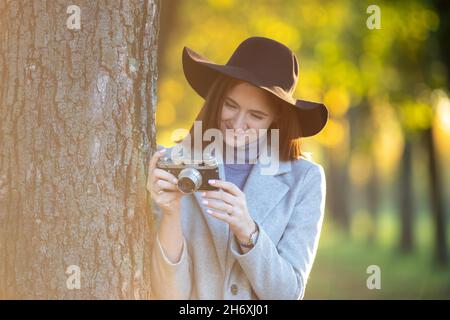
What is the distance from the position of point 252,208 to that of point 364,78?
28.1 ft

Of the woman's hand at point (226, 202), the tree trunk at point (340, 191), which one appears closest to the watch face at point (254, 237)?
the woman's hand at point (226, 202)

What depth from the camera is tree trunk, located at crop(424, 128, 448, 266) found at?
11.5 metres

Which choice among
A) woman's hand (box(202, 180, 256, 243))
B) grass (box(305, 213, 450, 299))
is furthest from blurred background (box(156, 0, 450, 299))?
woman's hand (box(202, 180, 256, 243))

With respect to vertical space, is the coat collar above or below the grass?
above

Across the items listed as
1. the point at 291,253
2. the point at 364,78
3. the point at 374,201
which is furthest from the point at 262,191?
the point at 374,201

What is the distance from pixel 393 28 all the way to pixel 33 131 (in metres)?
8.87

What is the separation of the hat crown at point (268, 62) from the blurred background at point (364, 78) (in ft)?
21.3

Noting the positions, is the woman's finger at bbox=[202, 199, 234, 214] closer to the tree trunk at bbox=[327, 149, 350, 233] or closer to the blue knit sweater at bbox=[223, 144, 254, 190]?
the blue knit sweater at bbox=[223, 144, 254, 190]

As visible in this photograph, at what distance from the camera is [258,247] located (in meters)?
2.99

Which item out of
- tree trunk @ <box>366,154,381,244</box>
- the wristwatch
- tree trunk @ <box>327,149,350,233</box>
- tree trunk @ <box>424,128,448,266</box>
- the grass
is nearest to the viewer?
the wristwatch

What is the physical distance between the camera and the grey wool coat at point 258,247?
3.09 metres

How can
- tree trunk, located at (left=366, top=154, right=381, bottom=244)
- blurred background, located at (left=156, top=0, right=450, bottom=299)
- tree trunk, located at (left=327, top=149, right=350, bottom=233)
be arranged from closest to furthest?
blurred background, located at (left=156, top=0, right=450, bottom=299) → tree trunk, located at (left=366, top=154, right=381, bottom=244) → tree trunk, located at (left=327, top=149, right=350, bottom=233)
